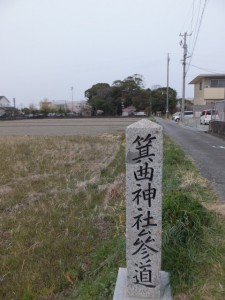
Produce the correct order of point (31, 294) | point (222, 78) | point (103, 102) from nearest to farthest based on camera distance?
1. point (31, 294)
2. point (222, 78)
3. point (103, 102)

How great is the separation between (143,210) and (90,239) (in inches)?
88.3

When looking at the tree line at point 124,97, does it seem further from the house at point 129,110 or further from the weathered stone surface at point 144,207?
the weathered stone surface at point 144,207

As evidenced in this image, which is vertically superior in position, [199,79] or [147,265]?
[199,79]

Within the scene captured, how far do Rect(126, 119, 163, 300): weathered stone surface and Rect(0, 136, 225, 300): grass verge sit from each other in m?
0.41

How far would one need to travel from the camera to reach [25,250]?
179 inches

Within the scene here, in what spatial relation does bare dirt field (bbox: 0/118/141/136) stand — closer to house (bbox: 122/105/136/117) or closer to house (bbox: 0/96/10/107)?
house (bbox: 122/105/136/117)

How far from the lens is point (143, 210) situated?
9.36 ft

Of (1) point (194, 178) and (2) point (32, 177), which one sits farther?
(2) point (32, 177)

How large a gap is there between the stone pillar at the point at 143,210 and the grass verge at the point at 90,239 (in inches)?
15.2

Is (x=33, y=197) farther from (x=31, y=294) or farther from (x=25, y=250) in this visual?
(x=31, y=294)

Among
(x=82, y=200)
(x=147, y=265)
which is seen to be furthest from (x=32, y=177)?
(x=147, y=265)

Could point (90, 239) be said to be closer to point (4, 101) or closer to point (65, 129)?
point (65, 129)

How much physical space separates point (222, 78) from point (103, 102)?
140 feet

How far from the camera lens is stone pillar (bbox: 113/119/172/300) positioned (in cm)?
276
